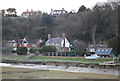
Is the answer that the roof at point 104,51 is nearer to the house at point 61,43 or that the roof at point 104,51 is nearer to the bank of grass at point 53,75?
the bank of grass at point 53,75

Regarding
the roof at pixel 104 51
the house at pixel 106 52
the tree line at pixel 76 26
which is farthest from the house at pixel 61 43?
the house at pixel 106 52

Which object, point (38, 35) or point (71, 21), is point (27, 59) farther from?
point (71, 21)

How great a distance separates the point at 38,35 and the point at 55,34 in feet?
15.1

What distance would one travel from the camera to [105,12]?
52281 mm

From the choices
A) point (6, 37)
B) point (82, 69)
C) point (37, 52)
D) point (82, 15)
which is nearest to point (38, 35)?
point (6, 37)

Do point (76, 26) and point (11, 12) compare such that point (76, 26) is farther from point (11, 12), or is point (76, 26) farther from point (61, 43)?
point (11, 12)

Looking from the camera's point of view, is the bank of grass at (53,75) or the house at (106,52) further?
the house at (106,52)

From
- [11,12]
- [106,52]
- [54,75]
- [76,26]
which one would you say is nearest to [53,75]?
[54,75]

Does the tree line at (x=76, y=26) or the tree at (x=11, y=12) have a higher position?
the tree at (x=11, y=12)

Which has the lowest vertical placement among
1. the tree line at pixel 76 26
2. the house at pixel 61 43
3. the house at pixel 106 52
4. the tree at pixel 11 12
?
the house at pixel 106 52

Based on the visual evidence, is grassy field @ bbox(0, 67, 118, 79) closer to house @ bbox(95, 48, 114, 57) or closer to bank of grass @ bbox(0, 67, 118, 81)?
bank of grass @ bbox(0, 67, 118, 81)

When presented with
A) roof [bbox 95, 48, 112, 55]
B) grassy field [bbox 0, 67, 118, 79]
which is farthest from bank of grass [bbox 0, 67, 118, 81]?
roof [bbox 95, 48, 112, 55]

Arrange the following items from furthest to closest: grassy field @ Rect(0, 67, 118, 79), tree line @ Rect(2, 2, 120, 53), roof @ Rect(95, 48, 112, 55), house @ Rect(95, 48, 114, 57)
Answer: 1. tree line @ Rect(2, 2, 120, 53)
2. roof @ Rect(95, 48, 112, 55)
3. house @ Rect(95, 48, 114, 57)
4. grassy field @ Rect(0, 67, 118, 79)

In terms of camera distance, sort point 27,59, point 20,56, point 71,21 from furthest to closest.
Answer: point 71,21, point 20,56, point 27,59
